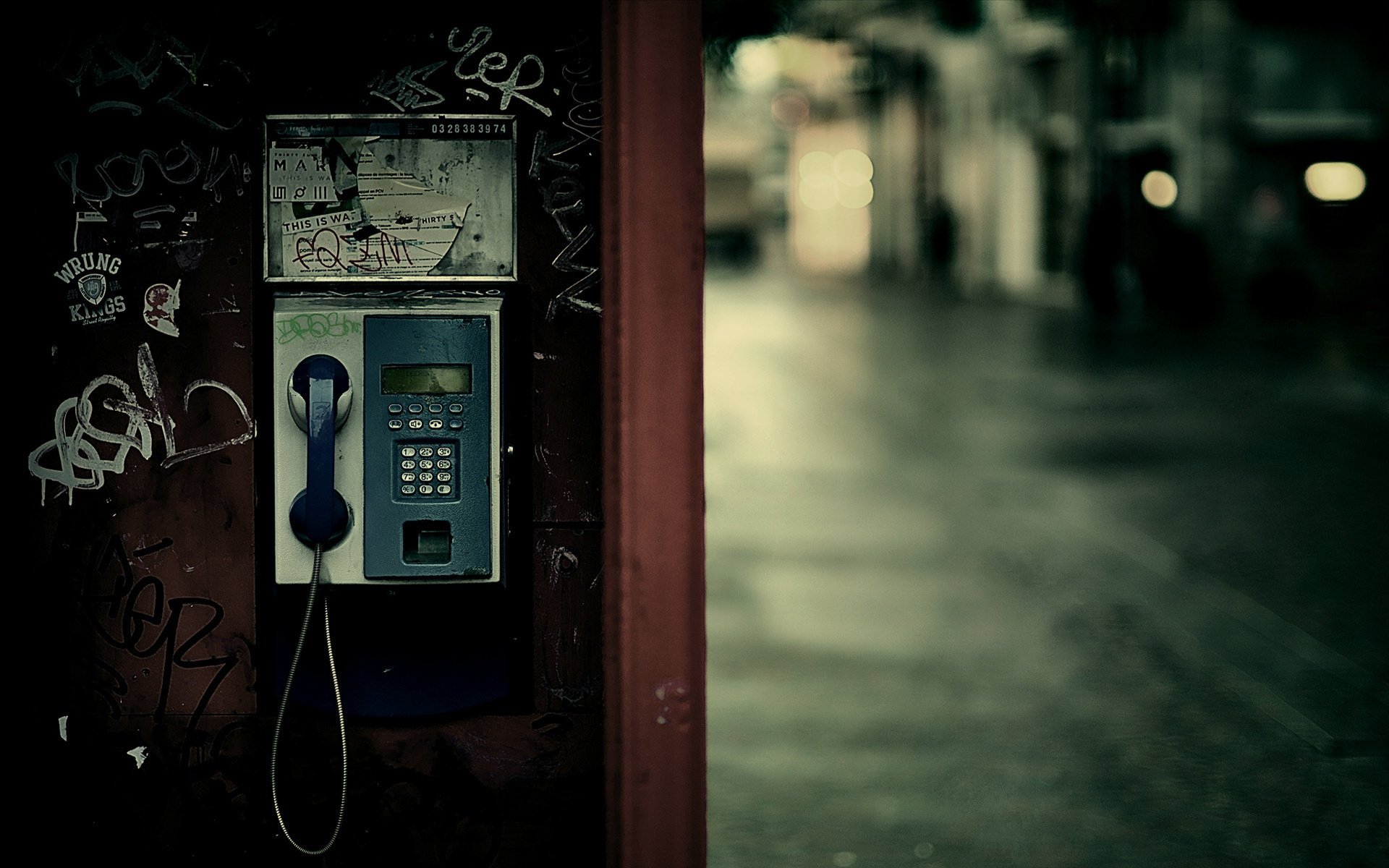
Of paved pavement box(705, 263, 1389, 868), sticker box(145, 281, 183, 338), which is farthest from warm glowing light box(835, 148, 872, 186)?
sticker box(145, 281, 183, 338)

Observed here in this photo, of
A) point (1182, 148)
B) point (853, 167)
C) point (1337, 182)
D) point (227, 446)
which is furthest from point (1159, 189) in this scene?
point (853, 167)

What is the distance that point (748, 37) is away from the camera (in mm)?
5762

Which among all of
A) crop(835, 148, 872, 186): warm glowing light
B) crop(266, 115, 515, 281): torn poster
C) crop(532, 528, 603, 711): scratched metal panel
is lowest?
crop(532, 528, 603, 711): scratched metal panel

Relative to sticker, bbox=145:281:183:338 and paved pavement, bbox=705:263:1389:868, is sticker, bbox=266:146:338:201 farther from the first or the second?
Answer: paved pavement, bbox=705:263:1389:868

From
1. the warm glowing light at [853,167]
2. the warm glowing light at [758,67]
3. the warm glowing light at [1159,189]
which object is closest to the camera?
the warm glowing light at [758,67]

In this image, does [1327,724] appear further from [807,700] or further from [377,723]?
[377,723]

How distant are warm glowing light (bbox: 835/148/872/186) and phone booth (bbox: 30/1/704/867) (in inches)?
1565

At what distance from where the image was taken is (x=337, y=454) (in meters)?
2.98

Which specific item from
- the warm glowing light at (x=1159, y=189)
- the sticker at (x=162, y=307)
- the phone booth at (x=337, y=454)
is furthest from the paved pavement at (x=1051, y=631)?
the warm glowing light at (x=1159, y=189)

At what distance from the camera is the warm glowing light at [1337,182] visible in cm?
1975

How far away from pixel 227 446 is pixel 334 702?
1.88ft

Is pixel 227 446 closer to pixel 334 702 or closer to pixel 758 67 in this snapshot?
pixel 334 702

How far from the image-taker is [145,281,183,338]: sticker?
313 cm

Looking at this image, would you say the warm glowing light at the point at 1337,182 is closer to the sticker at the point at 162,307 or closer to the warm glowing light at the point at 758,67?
the warm glowing light at the point at 758,67
